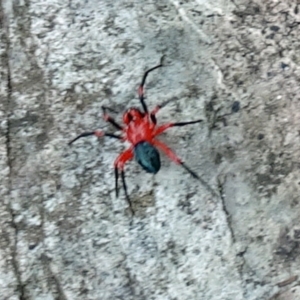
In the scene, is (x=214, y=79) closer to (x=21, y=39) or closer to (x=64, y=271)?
(x=21, y=39)

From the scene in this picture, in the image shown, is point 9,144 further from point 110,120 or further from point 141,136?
point 141,136

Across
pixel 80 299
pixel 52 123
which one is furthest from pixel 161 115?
pixel 80 299

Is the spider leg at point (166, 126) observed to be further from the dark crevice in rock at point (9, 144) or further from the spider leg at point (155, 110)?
the dark crevice in rock at point (9, 144)

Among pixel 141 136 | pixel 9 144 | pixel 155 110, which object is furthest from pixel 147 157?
pixel 9 144

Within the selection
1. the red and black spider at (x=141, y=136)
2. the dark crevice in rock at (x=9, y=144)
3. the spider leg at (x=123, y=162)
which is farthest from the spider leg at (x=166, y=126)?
the dark crevice in rock at (x=9, y=144)

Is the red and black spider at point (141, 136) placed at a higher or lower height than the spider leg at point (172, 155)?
higher
